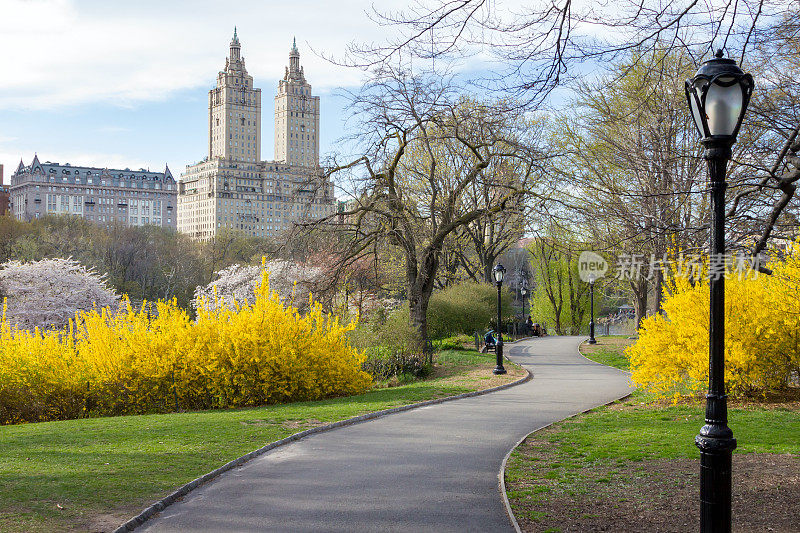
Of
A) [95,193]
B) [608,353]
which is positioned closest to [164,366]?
[608,353]

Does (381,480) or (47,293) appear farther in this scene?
(47,293)

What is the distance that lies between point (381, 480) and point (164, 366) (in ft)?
29.7

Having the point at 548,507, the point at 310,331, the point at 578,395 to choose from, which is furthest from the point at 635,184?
the point at 548,507

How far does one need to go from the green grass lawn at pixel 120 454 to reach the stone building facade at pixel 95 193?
168266mm

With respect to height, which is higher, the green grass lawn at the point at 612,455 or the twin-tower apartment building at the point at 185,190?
the twin-tower apartment building at the point at 185,190

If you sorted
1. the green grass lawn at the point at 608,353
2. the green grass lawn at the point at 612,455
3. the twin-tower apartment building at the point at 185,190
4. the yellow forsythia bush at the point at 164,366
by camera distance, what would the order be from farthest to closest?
1. the twin-tower apartment building at the point at 185,190
2. the green grass lawn at the point at 608,353
3. the yellow forsythia bush at the point at 164,366
4. the green grass lawn at the point at 612,455

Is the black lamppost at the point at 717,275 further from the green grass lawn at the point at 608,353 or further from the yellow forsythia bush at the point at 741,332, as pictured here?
the green grass lawn at the point at 608,353

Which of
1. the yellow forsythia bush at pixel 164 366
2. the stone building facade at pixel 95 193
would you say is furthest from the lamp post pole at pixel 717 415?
the stone building facade at pixel 95 193

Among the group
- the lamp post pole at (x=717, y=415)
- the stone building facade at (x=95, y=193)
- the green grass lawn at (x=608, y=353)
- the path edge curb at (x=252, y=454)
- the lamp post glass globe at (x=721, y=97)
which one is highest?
the stone building facade at (x=95, y=193)

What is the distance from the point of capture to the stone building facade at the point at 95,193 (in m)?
175

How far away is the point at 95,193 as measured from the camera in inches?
7352

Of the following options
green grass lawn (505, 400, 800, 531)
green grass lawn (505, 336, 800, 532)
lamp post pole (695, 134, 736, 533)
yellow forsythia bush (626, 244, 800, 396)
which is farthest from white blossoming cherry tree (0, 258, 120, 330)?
lamp post pole (695, 134, 736, 533)

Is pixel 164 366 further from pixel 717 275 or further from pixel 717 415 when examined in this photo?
pixel 717 275

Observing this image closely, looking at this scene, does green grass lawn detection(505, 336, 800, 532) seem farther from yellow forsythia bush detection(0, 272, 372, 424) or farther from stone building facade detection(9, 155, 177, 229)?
stone building facade detection(9, 155, 177, 229)
